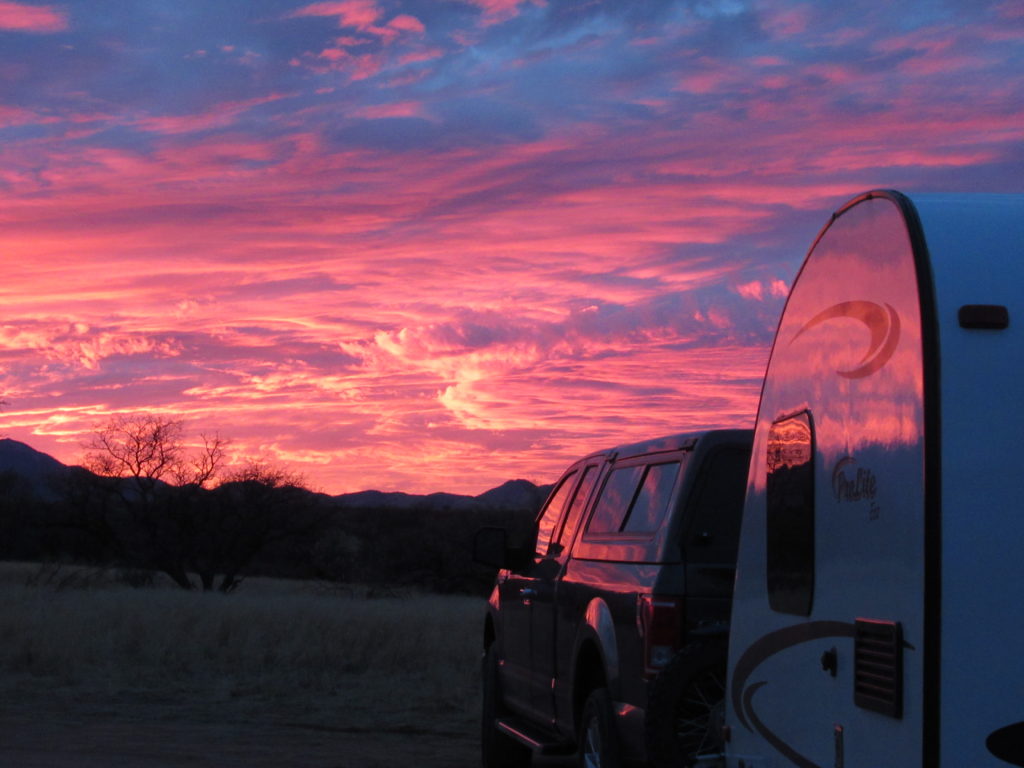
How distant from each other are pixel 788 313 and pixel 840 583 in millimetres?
1277

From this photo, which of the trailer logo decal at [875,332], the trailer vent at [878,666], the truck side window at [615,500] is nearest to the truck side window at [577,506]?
the truck side window at [615,500]

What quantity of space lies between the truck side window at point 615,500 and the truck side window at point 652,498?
131mm

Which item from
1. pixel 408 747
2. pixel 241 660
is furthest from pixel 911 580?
pixel 241 660

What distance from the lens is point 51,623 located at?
61.5 feet

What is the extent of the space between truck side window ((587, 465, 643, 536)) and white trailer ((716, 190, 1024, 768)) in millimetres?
2356

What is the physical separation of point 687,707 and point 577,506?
245cm

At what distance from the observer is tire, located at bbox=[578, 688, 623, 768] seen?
6293 mm

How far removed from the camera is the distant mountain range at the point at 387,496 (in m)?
37.6

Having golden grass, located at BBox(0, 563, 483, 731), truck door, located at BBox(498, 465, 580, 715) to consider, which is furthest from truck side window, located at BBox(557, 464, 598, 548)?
golden grass, located at BBox(0, 563, 483, 731)

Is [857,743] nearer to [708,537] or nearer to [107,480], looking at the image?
[708,537]

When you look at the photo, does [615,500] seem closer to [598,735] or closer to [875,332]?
[598,735]

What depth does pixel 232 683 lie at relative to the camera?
1534cm

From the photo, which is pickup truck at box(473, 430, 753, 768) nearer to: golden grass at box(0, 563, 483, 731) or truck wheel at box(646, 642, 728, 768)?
truck wheel at box(646, 642, 728, 768)

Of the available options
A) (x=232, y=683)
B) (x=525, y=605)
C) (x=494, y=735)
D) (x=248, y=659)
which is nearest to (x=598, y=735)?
(x=525, y=605)
